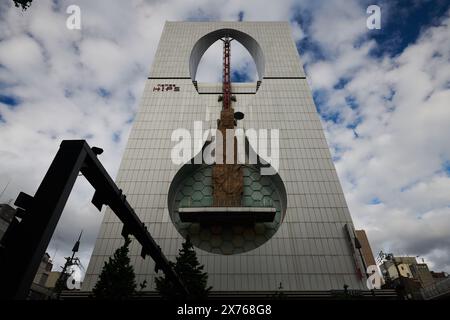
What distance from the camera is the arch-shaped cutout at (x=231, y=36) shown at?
32528 millimetres

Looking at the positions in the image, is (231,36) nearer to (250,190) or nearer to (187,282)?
(250,190)

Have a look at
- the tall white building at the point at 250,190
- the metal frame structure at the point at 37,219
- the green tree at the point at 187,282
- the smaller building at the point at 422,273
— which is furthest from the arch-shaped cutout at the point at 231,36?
the smaller building at the point at 422,273

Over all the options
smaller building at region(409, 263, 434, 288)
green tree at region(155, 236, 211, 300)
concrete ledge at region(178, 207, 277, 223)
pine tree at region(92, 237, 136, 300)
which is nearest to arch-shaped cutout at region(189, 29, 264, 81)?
concrete ledge at region(178, 207, 277, 223)

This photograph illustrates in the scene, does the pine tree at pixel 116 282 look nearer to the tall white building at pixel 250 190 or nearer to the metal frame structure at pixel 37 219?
the tall white building at pixel 250 190

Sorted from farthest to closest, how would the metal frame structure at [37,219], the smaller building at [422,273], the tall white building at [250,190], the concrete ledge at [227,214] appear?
1. the smaller building at [422,273]
2. the concrete ledge at [227,214]
3. the tall white building at [250,190]
4. the metal frame structure at [37,219]

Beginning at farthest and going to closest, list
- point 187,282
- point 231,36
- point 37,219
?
point 231,36 < point 187,282 < point 37,219

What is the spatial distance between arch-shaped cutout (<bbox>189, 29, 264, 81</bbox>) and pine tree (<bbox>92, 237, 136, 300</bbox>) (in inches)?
→ 991

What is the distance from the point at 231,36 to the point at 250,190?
24.6 meters

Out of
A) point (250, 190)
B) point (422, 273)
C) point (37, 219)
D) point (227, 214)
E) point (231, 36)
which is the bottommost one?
point (37, 219)

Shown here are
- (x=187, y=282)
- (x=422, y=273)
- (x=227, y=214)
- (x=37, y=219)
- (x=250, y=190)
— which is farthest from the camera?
(x=422, y=273)

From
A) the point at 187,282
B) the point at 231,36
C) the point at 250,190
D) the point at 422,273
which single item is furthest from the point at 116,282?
the point at 422,273

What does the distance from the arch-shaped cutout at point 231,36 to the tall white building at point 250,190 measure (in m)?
0.44

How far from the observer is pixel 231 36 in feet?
114

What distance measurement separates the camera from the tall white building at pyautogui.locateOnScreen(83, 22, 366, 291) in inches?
689
